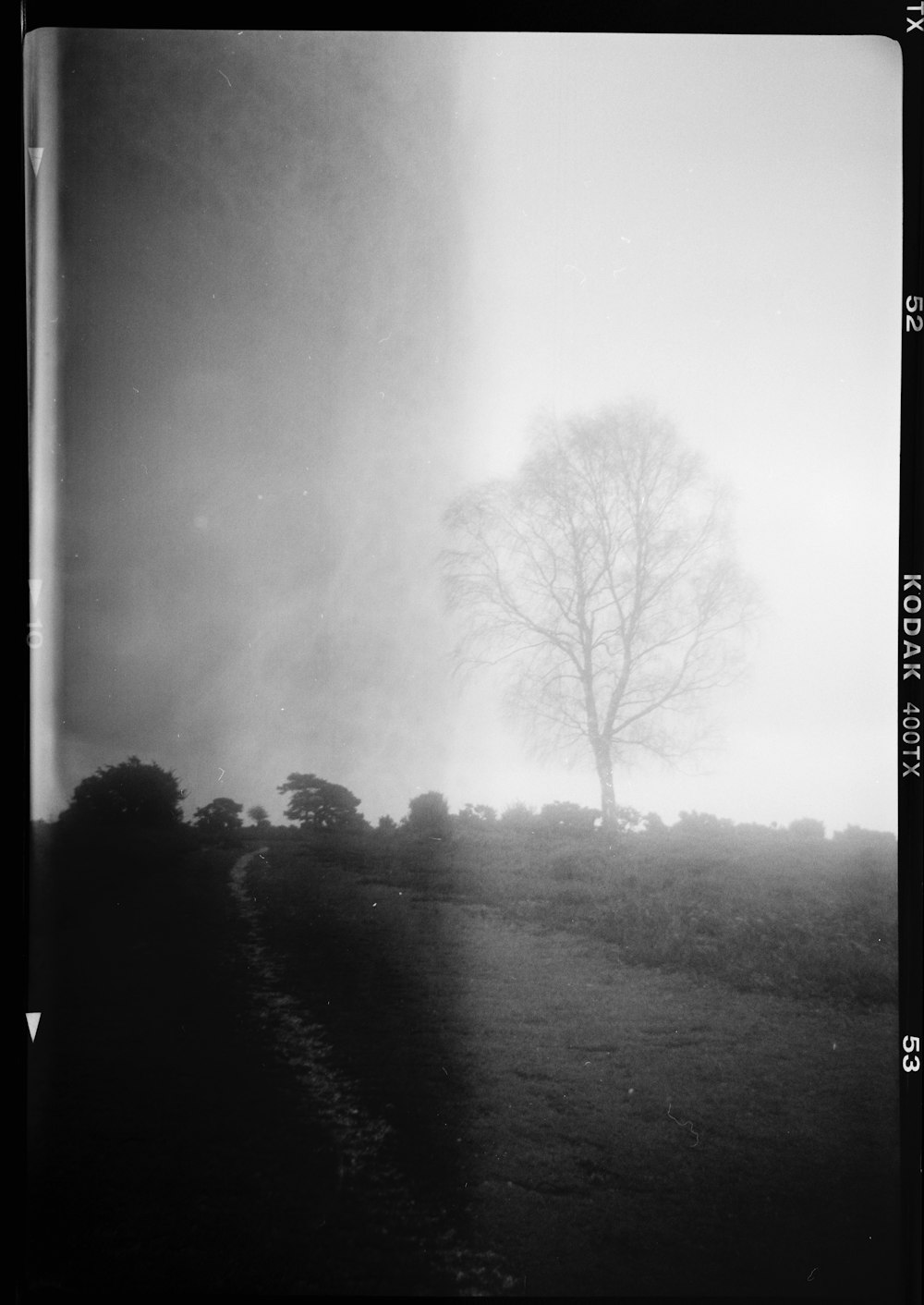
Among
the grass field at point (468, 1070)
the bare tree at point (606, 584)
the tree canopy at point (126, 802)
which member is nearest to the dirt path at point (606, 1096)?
the grass field at point (468, 1070)

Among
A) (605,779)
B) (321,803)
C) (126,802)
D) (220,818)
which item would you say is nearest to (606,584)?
(605,779)

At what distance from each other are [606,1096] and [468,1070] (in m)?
0.29

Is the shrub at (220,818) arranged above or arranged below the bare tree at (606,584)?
below

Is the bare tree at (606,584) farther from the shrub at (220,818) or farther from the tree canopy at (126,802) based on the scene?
the tree canopy at (126,802)

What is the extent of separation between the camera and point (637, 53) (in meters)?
1.78

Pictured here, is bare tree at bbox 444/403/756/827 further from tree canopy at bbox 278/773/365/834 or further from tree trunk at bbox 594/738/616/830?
tree canopy at bbox 278/773/365/834

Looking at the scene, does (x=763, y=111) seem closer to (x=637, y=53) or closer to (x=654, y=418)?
(x=637, y=53)

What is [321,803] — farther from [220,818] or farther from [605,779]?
[605,779]

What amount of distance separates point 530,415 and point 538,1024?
1316 mm

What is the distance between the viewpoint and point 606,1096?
5.54 ft

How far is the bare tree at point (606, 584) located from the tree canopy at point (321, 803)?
1.33 feet

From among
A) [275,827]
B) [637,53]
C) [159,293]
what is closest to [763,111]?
[637,53]

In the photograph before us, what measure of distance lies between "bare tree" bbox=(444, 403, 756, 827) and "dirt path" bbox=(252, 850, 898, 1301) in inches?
17.2

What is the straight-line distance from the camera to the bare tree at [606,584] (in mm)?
1759
